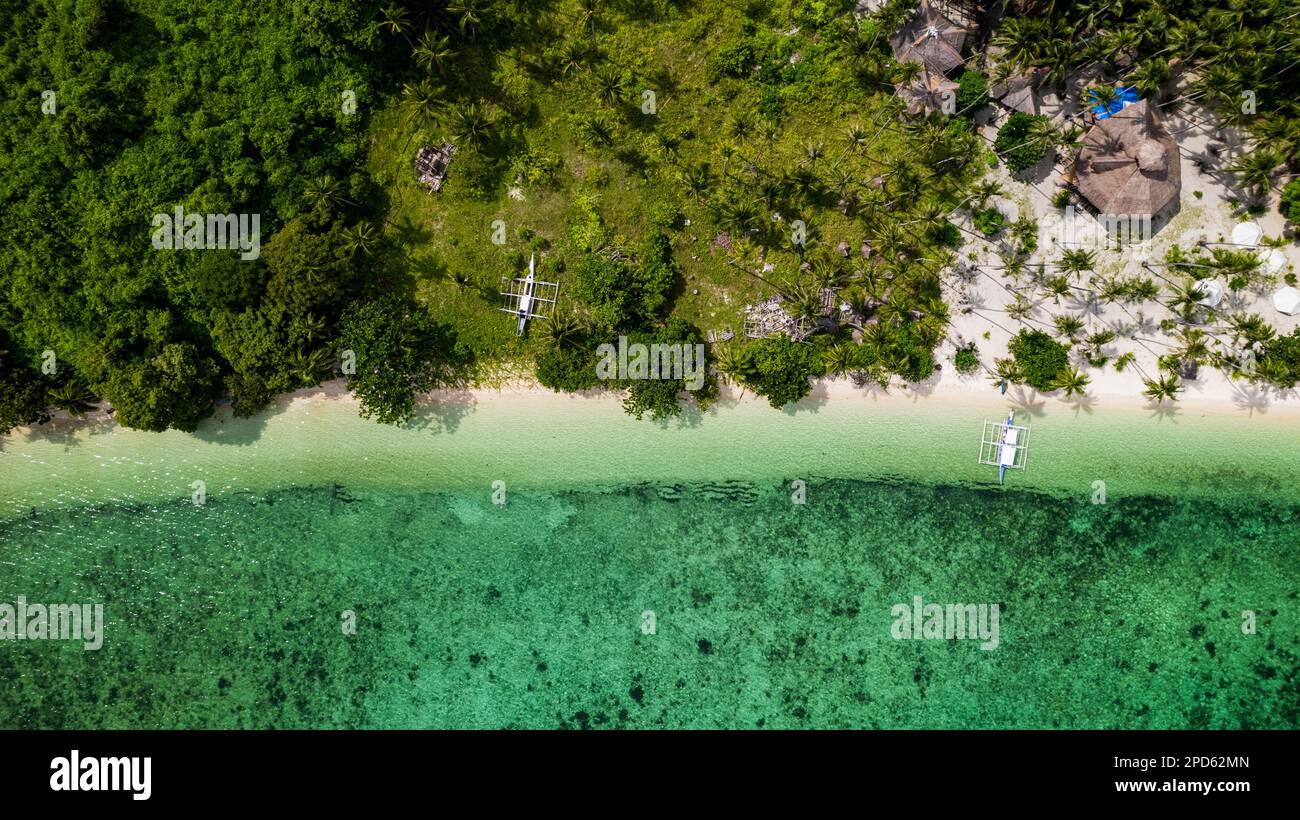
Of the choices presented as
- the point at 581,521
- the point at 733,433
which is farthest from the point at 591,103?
the point at 581,521

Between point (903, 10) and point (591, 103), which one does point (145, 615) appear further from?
point (903, 10)

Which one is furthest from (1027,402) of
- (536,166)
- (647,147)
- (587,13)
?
(587,13)

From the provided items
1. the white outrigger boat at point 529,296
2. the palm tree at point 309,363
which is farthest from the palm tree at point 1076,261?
the palm tree at point 309,363

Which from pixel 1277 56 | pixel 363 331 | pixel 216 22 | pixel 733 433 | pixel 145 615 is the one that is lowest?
pixel 145 615

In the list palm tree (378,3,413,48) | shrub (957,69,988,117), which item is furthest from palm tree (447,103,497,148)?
shrub (957,69,988,117)

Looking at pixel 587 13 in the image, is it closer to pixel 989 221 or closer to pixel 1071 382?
pixel 989 221

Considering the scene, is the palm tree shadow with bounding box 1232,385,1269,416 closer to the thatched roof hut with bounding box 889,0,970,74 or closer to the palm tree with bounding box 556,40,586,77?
the thatched roof hut with bounding box 889,0,970,74
